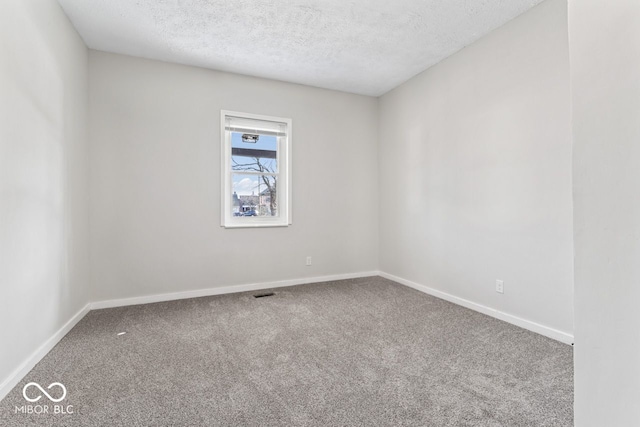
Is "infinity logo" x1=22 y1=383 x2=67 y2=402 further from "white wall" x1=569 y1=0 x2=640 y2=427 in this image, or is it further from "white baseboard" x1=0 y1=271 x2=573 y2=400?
"white wall" x1=569 y1=0 x2=640 y2=427

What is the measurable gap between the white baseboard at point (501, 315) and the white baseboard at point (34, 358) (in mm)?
3532

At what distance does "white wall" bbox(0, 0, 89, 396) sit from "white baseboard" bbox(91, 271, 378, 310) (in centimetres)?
32

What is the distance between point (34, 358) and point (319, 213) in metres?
3.06

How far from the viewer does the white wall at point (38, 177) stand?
177 centimetres

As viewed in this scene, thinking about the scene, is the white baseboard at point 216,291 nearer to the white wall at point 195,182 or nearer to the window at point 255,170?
the white wall at point 195,182

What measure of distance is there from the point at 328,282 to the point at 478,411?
2.73m

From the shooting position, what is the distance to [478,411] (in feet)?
5.11

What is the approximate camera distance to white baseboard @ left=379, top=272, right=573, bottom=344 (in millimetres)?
2381

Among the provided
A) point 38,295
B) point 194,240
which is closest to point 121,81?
point 194,240

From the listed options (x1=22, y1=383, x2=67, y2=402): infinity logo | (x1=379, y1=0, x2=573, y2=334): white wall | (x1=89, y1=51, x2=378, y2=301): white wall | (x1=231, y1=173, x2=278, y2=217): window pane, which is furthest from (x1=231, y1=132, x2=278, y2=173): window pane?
(x1=22, y1=383, x2=67, y2=402): infinity logo

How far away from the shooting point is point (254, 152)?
156 inches

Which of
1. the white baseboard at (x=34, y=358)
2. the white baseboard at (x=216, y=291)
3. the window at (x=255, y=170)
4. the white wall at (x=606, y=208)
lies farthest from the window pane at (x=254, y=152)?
the white wall at (x=606, y=208)

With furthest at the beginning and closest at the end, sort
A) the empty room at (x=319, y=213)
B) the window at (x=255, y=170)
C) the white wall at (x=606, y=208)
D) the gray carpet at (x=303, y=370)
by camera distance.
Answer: the window at (x=255, y=170), the gray carpet at (x=303, y=370), the empty room at (x=319, y=213), the white wall at (x=606, y=208)

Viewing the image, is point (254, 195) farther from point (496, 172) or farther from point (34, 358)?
point (496, 172)
